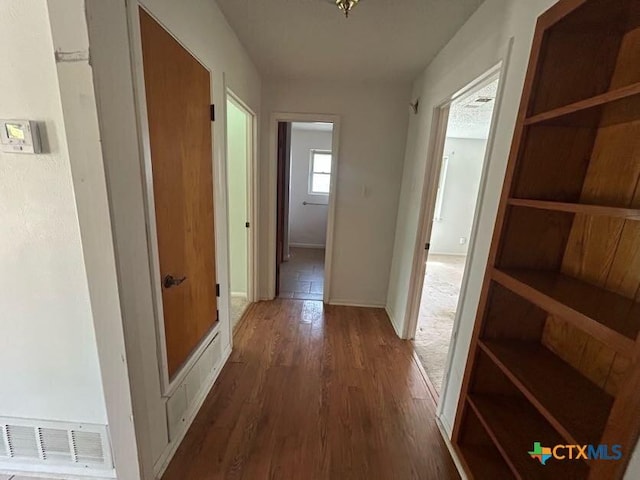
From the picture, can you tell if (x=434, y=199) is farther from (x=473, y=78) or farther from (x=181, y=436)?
(x=181, y=436)

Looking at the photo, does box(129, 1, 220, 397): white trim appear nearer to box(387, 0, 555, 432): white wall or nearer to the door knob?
the door knob

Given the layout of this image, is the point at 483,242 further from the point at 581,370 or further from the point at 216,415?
the point at 216,415

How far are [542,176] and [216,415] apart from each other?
2.06 meters

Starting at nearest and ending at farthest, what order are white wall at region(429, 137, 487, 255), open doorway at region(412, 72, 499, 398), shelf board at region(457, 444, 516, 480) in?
shelf board at region(457, 444, 516, 480) → open doorway at region(412, 72, 499, 398) → white wall at region(429, 137, 487, 255)

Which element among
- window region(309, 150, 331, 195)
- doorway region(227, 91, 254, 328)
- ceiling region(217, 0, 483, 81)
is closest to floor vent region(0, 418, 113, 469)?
doorway region(227, 91, 254, 328)

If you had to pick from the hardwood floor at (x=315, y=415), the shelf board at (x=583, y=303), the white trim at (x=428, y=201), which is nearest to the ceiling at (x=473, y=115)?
the white trim at (x=428, y=201)

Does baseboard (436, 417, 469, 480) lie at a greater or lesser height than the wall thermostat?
lesser

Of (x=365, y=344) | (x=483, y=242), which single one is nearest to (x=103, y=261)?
(x=483, y=242)

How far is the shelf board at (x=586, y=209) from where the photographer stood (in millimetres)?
664

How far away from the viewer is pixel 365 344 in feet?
7.97

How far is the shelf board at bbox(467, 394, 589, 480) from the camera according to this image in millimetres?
989

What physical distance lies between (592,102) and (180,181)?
1.58 meters

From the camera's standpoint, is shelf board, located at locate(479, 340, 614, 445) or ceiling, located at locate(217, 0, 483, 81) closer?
shelf board, located at locate(479, 340, 614, 445)

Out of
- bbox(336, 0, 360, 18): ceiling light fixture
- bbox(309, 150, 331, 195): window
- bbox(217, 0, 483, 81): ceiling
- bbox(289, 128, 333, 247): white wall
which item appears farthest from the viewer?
bbox(309, 150, 331, 195): window
